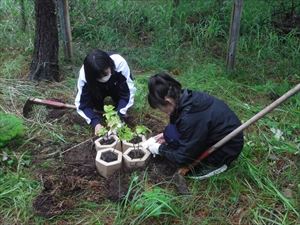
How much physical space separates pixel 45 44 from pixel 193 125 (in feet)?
7.41

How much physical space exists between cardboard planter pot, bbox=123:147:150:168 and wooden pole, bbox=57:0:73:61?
6.97ft

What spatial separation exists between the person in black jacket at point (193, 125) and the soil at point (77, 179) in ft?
0.54

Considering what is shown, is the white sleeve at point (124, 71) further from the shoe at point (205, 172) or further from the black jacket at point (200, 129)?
the shoe at point (205, 172)

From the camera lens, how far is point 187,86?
427cm

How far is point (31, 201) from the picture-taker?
2.83 metres

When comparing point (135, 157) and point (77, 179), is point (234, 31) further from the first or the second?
point (77, 179)

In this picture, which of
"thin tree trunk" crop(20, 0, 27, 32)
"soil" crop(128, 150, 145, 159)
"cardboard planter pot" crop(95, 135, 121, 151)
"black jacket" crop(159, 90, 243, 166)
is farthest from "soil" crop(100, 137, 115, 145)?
"thin tree trunk" crop(20, 0, 27, 32)

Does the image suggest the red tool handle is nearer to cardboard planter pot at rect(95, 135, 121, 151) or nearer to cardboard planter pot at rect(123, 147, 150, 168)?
cardboard planter pot at rect(95, 135, 121, 151)

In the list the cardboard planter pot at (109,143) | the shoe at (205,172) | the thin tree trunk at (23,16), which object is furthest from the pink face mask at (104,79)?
the thin tree trunk at (23,16)

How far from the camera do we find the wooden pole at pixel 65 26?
4645mm

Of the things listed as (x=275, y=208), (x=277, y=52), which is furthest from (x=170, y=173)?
(x=277, y=52)

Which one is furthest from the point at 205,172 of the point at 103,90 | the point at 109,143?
the point at 103,90

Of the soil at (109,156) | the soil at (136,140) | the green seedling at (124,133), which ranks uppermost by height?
the green seedling at (124,133)

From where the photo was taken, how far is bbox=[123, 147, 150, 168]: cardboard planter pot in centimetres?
303
